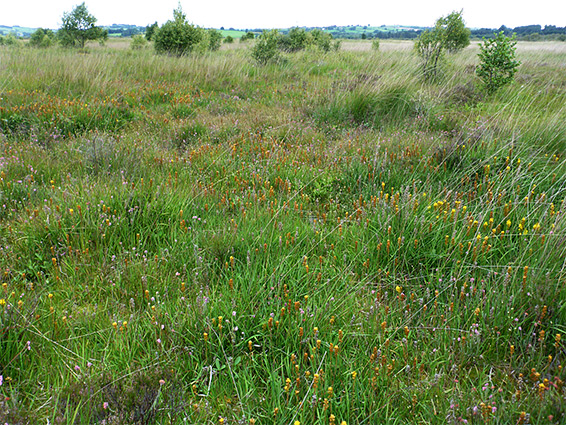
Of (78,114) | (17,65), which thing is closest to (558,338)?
(78,114)

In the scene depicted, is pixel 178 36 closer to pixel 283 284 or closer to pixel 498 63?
pixel 498 63

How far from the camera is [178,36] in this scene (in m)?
16.9

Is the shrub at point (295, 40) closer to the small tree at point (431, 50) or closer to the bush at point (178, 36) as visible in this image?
the bush at point (178, 36)

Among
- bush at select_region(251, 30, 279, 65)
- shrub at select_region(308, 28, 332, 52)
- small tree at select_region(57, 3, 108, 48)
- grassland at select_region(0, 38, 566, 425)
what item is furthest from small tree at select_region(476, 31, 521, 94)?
small tree at select_region(57, 3, 108, 48)

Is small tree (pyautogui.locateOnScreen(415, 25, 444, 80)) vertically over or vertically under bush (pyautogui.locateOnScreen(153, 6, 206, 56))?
under

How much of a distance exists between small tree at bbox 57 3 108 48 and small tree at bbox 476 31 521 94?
99.9ft

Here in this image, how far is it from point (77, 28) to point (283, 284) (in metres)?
34.5

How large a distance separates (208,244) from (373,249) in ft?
4.10

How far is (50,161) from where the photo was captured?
4.50 meters

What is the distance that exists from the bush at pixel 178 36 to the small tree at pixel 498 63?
12.7 m

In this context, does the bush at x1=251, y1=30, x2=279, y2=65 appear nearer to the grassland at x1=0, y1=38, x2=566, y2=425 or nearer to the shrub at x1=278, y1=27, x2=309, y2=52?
the grassland at x1=0, y1=38, x2=566, y2=425

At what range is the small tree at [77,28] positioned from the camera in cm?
2900

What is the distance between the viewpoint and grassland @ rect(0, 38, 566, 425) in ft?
6.03

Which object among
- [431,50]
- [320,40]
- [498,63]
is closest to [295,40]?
[320,40]
